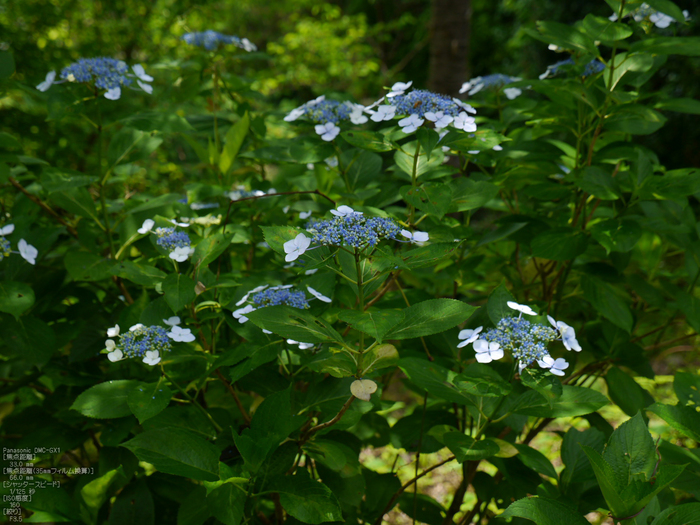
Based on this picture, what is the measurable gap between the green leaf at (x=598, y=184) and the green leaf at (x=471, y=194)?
263 millimetres

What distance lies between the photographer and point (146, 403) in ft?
3.59

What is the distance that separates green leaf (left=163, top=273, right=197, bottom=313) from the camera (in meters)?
1.15

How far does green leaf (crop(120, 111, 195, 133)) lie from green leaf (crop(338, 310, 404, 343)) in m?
0.95

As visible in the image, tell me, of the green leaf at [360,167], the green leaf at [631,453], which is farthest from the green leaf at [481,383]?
the green leaf at [360,167]

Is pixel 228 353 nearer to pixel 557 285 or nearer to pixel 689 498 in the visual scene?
pixel 557 285

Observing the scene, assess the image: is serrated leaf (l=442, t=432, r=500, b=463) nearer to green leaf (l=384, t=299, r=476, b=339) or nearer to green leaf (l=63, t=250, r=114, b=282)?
green leaf (l=384, t=299, r=476, b=339)

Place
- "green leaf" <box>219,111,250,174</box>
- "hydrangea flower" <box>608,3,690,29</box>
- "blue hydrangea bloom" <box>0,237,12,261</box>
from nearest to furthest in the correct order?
"blue hydrangea bloom" <box>0,237,12,261</box> < "hydrangea flower" <box>608,3,690,29</box> < "green leaf" <box>219,111,250,174</box>

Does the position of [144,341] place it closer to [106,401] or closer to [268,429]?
[106,401]

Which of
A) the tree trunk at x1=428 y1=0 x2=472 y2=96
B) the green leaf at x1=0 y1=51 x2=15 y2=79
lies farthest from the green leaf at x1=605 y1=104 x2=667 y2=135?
the tree trunk at x1=428 y1=0 x2=472 y2=96

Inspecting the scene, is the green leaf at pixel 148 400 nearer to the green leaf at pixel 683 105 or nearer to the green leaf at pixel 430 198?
the green leaf at pixel 430 198

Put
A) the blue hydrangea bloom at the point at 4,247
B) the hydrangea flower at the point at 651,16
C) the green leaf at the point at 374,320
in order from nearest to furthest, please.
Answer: the green leaf at the point at 374,320
the blue hydrangea bloom at the point at 4,247
the hydrangea flower at the point at 651,16

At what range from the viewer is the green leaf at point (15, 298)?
1312mm

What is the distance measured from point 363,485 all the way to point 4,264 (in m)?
1.20

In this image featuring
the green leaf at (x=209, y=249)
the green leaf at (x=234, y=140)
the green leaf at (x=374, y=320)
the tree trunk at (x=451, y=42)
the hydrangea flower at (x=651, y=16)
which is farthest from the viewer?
the tree trunk at (x=451, y=42)
